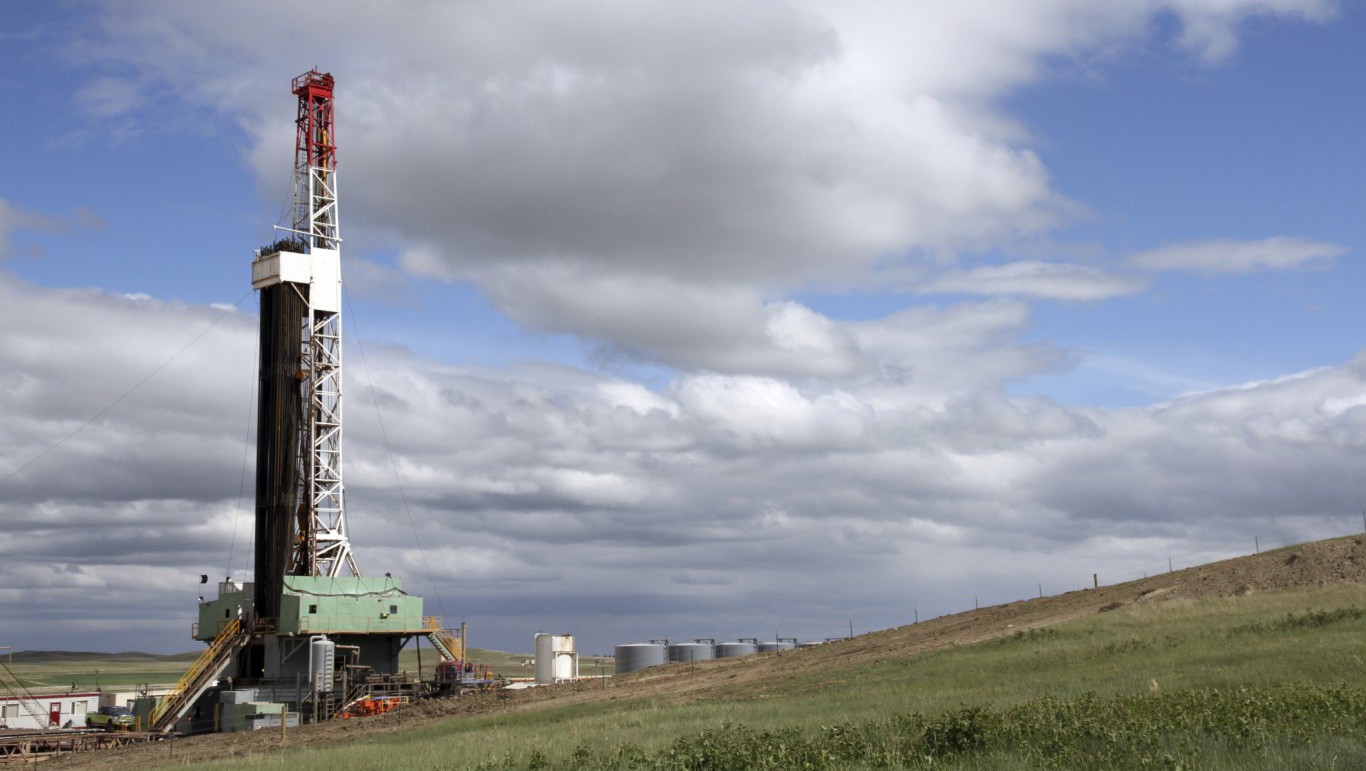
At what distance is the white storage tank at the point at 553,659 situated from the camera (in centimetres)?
6456

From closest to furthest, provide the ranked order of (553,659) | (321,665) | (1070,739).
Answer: (1070,739) → (321,665) → (553,659)

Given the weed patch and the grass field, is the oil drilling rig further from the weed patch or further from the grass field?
the weed patch

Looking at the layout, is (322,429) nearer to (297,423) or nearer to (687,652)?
(297,423)

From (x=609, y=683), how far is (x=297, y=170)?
1406 inches

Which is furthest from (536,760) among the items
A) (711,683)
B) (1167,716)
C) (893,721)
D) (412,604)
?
(412,604)

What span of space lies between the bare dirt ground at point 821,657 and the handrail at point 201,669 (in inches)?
354

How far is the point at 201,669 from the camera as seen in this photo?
2293 inches

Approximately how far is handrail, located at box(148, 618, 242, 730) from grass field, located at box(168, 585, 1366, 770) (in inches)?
897

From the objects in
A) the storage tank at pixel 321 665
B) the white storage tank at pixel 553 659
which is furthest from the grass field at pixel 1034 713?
the white storage tank at pixel 553 659

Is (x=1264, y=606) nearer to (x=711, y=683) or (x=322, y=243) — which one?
(x=711, y=683)

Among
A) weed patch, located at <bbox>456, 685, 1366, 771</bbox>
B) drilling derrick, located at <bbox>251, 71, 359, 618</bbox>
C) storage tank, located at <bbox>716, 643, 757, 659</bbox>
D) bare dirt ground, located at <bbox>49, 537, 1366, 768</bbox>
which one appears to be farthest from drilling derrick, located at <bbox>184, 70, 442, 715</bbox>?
weed patch, located at <bbox>456, 685, 1366, 771</bbox>

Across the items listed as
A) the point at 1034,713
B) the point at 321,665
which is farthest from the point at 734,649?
the point at 1034,713

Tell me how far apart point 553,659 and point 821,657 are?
18.2 meters

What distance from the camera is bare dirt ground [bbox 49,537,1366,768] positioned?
4025 centimetres
